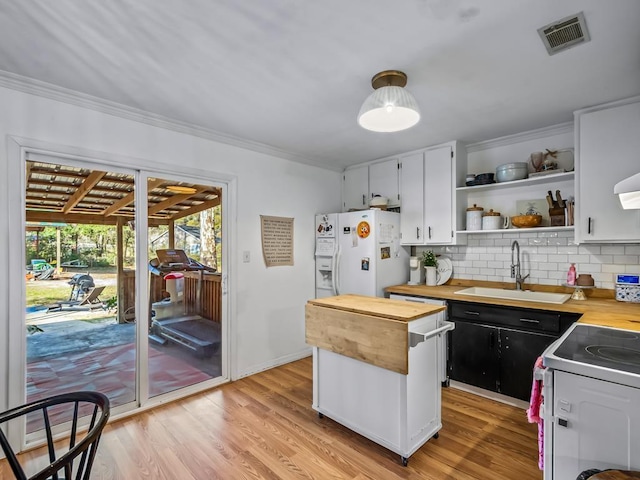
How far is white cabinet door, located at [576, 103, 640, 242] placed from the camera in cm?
250

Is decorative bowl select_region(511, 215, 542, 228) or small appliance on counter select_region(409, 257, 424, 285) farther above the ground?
decorative bowl select_region(511, 215, 542, 228)

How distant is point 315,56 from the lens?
197 cm

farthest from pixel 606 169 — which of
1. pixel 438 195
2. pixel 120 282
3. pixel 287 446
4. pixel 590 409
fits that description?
pixel 120 282

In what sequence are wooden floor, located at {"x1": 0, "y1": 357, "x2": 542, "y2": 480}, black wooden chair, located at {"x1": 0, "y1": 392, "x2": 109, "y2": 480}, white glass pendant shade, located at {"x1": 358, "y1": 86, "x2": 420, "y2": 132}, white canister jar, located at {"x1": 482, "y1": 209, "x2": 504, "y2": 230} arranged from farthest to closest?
white canister jar, located at {"x1": 482, "y1": 209, "x2": 504, "y2": 230}
wooden floor, located at {"x1": 0, "y1": 357, "x2": 542, "y2": 480}
white glass pendant shade, located at {"x1": 358, "y1": 86, "x2": 420, "y2": 132}
black wooden chair, located at {"x1": 0, "y1": 392, "x2": 109, "y2": 480}

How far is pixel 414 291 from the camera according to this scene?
342 cm

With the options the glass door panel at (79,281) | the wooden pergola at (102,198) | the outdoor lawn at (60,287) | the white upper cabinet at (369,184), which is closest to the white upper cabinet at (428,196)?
the white upper cabinet at (369,184)

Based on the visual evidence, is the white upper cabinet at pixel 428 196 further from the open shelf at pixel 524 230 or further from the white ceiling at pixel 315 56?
the white ceiling at pixel 315 56

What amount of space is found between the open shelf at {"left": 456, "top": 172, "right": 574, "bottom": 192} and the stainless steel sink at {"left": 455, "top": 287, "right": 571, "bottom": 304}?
1.01 meters

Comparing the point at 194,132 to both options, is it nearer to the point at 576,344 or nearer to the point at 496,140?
the point at 496,140

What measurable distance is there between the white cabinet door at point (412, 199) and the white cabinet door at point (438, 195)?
0.19 ft

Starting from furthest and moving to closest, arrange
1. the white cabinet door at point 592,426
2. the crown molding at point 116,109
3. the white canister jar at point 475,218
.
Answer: the white canister jar at point 475,218
the crown molding at point 116,109
the white cabinet door at point 592,426

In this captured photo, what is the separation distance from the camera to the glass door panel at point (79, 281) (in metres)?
2.40

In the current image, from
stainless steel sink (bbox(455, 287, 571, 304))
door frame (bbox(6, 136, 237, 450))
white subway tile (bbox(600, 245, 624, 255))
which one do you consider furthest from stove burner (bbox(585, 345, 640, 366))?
door frame (bbox(6, 136, 237, 450))

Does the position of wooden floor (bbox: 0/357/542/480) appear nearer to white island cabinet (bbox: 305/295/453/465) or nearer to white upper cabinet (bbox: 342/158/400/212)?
white island cabinet (bbox: 305/295/453/465)
